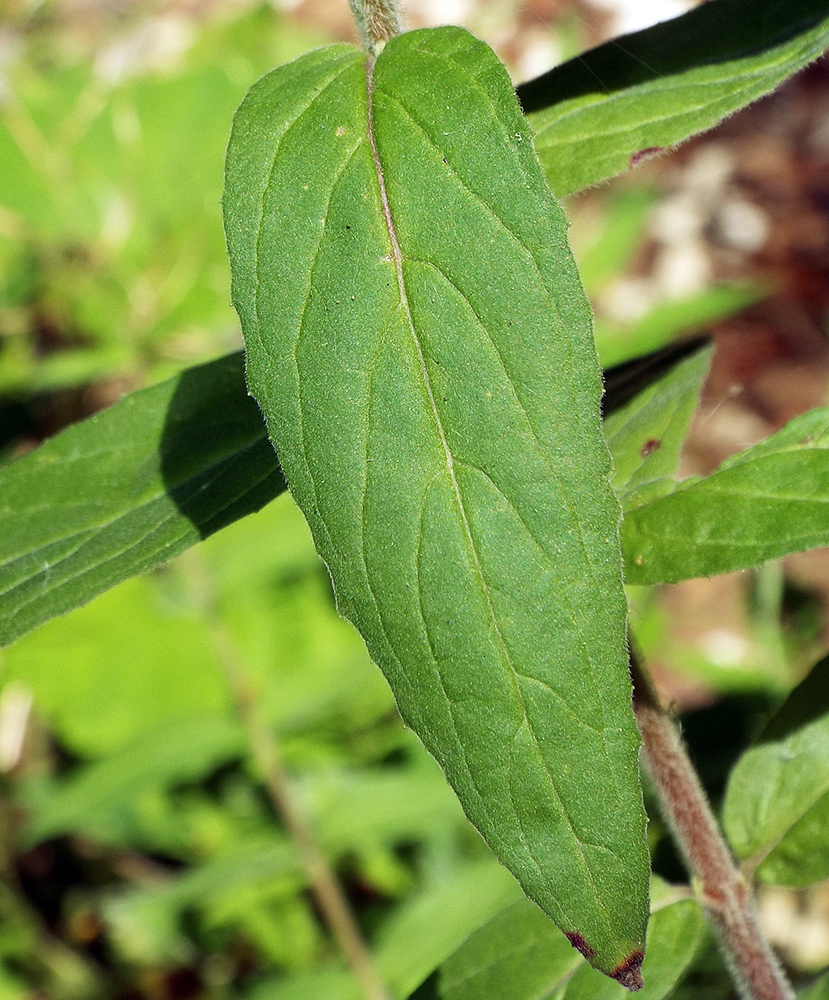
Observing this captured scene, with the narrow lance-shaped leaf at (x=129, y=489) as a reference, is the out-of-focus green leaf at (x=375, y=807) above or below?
below

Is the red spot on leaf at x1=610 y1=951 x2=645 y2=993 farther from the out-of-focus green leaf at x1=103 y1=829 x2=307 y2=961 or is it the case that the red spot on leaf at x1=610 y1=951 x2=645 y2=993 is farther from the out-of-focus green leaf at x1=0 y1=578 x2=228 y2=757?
the out-of-focus green leaf at x1=0 y1=578 x2=228 y2=757

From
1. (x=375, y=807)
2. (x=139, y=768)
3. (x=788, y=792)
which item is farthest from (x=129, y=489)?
(x=375, y=807)

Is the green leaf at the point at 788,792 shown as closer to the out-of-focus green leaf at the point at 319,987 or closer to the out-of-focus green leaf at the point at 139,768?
the out-of-focus green leaf at the point at 319,987

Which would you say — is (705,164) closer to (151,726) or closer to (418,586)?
(151,726)

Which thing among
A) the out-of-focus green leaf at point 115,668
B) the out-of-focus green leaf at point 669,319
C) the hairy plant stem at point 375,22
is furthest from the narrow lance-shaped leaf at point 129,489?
the out-of-focus green leaf at point 669,319

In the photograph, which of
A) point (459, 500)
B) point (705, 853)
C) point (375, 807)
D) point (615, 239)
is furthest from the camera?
point (615, 239)

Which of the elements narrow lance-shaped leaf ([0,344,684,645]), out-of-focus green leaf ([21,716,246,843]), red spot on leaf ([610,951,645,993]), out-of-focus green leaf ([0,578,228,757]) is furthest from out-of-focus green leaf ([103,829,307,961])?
red spot on leaf ([610,951,645,993])

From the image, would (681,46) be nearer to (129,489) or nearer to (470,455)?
(470,455)
